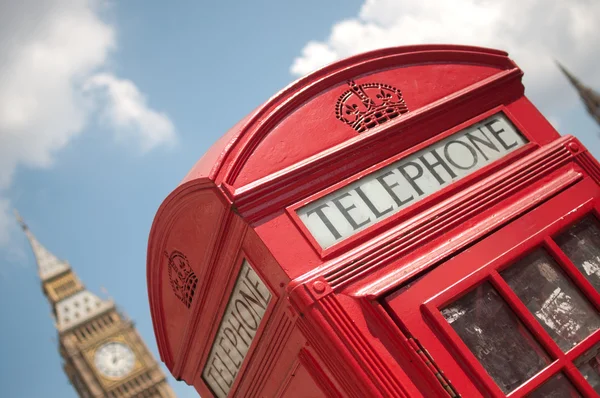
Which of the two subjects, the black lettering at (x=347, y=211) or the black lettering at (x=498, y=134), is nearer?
the black lettering at (x=347, y=211)

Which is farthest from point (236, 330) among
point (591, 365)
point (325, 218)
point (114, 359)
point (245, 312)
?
point (114, 359)

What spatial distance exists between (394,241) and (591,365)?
3.50 ft

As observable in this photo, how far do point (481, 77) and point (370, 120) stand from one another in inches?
33.7

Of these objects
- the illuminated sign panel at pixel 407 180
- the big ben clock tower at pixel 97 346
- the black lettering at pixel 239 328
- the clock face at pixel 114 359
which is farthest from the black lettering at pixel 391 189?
the clock face at pixel 114 359

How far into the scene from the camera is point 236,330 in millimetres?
3975

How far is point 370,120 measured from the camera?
3945 mm

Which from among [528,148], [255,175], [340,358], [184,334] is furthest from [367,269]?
[184,334]

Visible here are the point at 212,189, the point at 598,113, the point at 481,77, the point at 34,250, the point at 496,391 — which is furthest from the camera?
the point at 34,250

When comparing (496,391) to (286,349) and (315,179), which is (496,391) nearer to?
(286,349)

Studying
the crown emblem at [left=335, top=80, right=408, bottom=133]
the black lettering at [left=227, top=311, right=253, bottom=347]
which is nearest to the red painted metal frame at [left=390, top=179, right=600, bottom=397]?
the crown emblem at [left=335, top=80, right=408, bottom=133]

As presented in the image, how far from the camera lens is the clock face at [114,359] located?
6172 cm

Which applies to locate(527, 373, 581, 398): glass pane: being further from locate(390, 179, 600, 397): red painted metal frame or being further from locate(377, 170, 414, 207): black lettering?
locate(377, 170, 414, 207): black lettering

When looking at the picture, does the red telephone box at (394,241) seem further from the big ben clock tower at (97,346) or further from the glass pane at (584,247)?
the big ben clock tower at (97,346)

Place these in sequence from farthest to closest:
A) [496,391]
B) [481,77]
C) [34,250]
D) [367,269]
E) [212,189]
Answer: [34,250]
[481,77]
[212,189]
[367,269]
[496,391]
